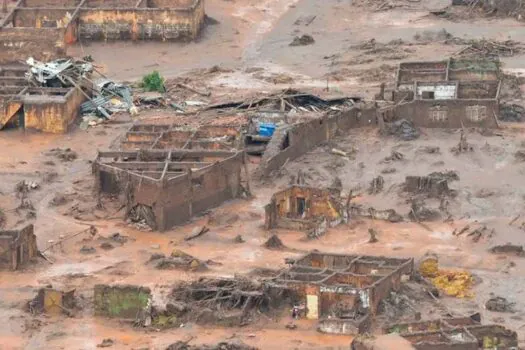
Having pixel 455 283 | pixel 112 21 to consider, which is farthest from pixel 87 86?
pixel 455 283

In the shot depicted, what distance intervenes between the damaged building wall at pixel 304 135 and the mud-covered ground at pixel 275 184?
0.36 m

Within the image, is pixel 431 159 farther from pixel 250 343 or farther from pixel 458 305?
pixel 250 343

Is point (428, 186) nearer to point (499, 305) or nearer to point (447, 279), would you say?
point (447, 279)

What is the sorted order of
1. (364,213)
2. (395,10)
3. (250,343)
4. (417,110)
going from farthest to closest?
(395,10) → (417,110) → (364,213) → (250,343)

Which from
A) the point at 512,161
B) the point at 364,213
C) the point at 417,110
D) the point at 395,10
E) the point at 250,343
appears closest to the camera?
the point at 250,343

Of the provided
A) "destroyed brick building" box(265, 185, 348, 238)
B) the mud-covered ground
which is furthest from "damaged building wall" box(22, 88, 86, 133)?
"destroyed brick building" box(265, 185, 348, 238)

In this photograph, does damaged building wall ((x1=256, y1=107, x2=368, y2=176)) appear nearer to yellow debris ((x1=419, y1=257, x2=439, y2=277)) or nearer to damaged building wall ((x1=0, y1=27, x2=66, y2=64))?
yellow debris ((x1=419, y1=257, x2=439, y2=277))

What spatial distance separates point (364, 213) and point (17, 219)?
873cm

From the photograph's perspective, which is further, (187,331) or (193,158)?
(193,158)

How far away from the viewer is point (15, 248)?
43312 mm

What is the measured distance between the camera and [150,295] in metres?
40.1

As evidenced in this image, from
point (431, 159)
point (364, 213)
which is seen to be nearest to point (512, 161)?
point (431, 159)

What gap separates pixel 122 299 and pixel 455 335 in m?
7.45

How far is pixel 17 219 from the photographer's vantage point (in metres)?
47.6
